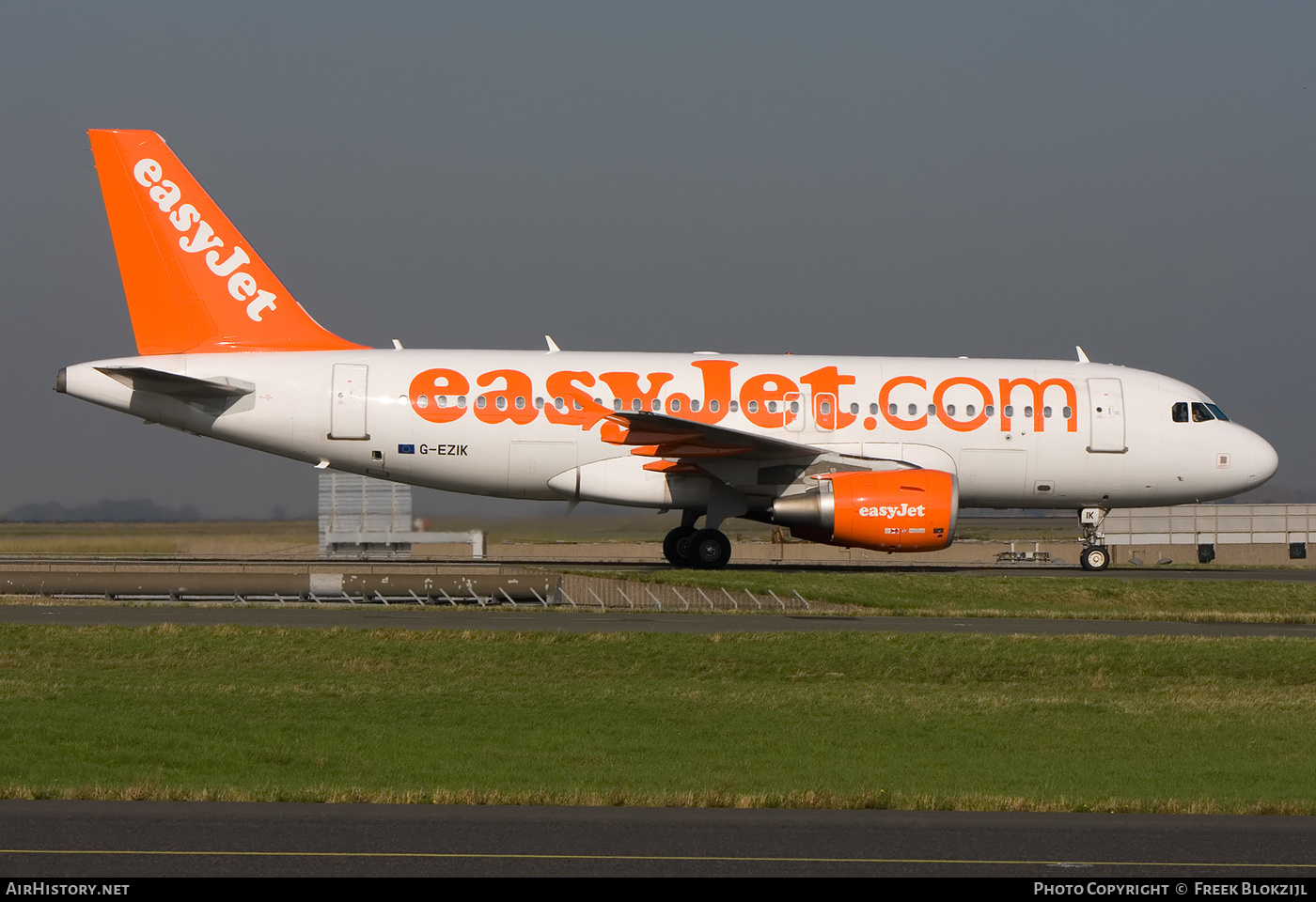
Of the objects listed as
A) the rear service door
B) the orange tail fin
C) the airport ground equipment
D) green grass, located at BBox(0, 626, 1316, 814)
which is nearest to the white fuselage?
the rear service door

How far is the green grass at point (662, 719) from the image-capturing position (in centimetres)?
996

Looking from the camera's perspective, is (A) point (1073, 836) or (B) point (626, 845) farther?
(A) point (1073, 836)

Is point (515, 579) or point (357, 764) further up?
point (515, 579)

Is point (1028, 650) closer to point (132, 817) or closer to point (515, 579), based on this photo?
point (515, 579)

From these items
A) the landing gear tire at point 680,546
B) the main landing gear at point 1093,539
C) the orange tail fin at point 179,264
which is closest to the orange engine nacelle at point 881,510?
the landing gear tire at point 680,546

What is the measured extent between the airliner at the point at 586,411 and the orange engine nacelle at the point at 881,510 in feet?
0.12

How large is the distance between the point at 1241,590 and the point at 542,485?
12.7 meters

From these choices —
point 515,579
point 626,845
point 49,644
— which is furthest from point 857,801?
point 515,579

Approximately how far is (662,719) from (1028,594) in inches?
493

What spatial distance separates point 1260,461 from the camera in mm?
28875

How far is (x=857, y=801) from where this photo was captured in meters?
9.16

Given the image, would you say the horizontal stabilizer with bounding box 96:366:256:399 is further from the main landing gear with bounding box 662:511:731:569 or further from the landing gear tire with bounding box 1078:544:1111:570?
the landing gear tire with bounding box 1078:544:1111:570

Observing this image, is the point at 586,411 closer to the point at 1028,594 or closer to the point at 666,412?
the point at 666,412

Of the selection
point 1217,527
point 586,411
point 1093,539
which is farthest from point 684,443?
point 1217,527
